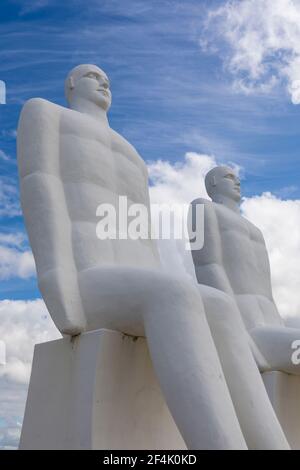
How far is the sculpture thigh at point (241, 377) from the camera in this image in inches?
166

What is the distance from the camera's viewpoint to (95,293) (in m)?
4.71

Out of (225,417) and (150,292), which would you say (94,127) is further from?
(225,417)

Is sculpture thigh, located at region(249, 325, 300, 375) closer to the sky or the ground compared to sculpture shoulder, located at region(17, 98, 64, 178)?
closer to the ground

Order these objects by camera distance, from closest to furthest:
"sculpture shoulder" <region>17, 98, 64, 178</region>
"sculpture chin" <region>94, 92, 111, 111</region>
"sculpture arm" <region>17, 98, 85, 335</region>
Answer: "sculpture arm" <region>17, 98, 85, 335</region>
"sculpture shoulder" <region>17, 98, 64, 178</region>
"sculpture chin" <region>94, 92, 111, 111</region>

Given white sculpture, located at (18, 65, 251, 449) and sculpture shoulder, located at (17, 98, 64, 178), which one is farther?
sculpture shoulder, located at (17, 98, 64, 178)

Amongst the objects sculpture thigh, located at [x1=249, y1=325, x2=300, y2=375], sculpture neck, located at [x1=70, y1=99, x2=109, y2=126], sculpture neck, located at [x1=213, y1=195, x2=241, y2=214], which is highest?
sculpture neck, located at [x1=213, y1=195, x2=241, y2=214]

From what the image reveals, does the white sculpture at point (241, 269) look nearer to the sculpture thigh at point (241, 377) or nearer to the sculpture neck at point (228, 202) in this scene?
the sculpture neck at point (228, 202)

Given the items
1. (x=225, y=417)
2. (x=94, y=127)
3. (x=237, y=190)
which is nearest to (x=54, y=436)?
(x=225, y=417)

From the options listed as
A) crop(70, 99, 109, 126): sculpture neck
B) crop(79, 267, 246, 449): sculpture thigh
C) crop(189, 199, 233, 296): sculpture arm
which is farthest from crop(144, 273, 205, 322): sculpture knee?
crop(189, 199, 233, 296): sculpture arm

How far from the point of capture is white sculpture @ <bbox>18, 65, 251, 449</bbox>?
405 centimetres

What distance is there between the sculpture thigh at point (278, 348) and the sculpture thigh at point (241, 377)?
6.37ft

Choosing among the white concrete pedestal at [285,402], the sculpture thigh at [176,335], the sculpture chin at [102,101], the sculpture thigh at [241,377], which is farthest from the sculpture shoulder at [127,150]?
the white concrete pedestal at [285,402]

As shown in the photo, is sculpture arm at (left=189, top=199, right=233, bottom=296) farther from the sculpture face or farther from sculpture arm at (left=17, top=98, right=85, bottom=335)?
sculpture arm at (left=17, top=98, right=85, bottom=335)

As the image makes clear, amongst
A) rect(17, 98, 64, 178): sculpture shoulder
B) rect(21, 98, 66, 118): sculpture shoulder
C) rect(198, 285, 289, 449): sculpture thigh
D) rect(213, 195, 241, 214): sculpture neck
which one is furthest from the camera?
rect(213, 195, 241, 214): sculpture neck
